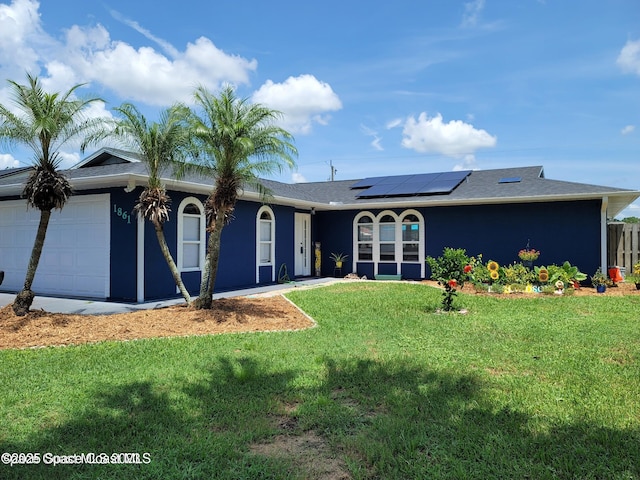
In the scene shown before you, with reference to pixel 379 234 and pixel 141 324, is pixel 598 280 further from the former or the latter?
pixel 141 324

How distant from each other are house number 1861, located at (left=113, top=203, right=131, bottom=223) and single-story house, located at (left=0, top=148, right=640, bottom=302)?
25 millimetres

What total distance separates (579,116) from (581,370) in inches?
455

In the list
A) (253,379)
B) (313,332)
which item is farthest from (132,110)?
(253,379)

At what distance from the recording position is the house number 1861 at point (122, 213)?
1066 cm

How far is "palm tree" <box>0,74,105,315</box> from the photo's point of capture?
7.53 meters

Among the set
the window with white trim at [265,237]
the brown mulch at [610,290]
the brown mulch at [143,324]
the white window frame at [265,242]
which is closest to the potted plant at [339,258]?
the white window frame at [265,242]

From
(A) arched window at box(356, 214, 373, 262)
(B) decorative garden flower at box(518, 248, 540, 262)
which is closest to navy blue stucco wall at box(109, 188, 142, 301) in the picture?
(A) arched window at box(356, 214, 373, 262)

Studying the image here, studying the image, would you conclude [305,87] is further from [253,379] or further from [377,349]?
[253,379]

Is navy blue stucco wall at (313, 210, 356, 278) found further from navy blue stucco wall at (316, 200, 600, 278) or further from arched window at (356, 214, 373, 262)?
navy blue stucco wall at (316, 200, 600, 278)

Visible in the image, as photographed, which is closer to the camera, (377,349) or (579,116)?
(377,349)

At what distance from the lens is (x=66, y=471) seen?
2949 mm

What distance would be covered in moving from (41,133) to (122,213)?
3335 mm

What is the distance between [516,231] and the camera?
14.5 metres

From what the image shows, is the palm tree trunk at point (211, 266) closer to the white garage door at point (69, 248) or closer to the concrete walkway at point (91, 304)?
the concrete walkway at point (91, 304)
